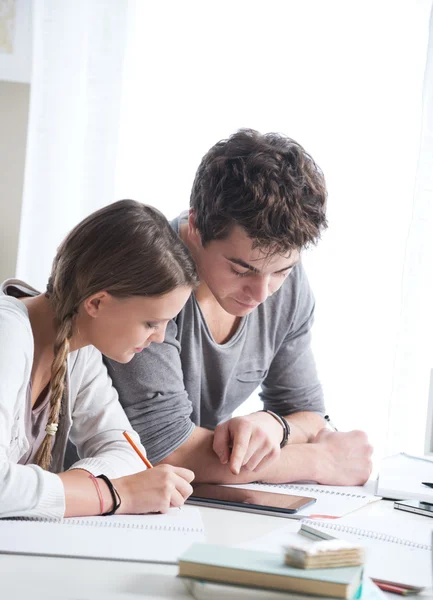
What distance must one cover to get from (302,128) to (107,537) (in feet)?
5.46

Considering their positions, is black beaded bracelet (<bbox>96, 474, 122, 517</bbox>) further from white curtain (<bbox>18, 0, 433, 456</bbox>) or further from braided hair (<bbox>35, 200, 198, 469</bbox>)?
white curtain (<bbox>18, 0, 433, 456</bbox>)

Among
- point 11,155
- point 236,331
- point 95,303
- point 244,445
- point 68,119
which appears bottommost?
point 244,445

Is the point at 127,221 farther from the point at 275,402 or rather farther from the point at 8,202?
the point at 8,202

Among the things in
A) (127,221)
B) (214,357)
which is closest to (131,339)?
(127,221)

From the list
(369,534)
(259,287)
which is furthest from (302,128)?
(369,534)

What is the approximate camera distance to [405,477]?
1.47 m

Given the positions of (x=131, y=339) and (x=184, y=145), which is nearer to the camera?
(x=131, y=339)

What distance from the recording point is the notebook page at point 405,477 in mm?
1307

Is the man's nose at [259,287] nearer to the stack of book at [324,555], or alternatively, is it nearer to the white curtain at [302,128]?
the stack of book at [324,555]

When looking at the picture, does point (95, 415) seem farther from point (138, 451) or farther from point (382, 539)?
point (382, 539)

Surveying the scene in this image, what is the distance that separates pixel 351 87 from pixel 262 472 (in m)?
1.39

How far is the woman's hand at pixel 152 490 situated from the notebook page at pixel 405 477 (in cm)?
41

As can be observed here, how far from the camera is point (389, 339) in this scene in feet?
7.42

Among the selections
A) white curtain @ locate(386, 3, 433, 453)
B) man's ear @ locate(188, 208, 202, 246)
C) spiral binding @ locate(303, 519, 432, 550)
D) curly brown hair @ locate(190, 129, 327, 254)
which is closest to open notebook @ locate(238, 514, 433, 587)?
spiral binding @ locate(303, 519, 432, 550)
